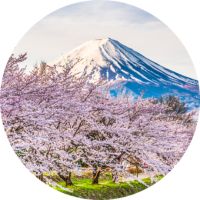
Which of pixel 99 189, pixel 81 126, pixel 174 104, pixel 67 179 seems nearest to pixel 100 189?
pixel 99 189

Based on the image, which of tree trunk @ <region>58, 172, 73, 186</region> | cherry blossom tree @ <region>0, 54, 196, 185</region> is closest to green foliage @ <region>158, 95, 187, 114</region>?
cherry blossom tree @ <region>0, 54, 196, 185</region>

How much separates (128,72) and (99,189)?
2.00 ft

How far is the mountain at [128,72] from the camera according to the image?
11.2 ft

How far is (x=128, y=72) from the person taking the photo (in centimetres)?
343

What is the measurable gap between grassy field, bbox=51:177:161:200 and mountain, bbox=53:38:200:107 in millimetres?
463

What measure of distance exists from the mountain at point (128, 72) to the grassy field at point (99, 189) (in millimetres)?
463

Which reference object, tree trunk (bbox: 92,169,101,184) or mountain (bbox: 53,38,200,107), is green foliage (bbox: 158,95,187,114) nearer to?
mountain (bbox: 53,38,200,107)

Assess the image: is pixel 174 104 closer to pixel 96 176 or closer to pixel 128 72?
pixel 128 72

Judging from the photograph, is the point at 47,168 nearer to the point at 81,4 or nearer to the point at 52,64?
the point at 52,64

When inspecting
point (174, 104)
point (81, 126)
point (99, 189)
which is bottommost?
point (99, 189)

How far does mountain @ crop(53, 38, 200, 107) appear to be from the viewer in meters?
3.41

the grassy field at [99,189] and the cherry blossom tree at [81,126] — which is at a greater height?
the cherry blossom tree at [81,126]

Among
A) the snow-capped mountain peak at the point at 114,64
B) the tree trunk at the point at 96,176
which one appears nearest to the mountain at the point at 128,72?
the snow-capped mountain peak at the point at 114,64

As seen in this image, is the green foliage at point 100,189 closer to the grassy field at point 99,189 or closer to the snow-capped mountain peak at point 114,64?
the grassy field at point 99,189
